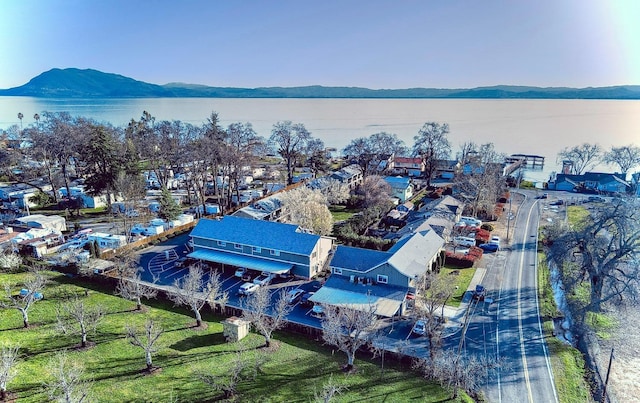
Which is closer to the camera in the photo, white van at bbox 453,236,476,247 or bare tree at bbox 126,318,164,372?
bare tree at bbox 126,318,164,372

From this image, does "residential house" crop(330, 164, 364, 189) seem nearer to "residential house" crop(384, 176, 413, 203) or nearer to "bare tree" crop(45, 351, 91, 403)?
"residential house" crop(384, 176, 413, 203)

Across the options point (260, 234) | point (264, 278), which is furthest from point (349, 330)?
point (260, 234)

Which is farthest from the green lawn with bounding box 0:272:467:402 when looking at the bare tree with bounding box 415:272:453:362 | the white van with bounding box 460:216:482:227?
the white van with bounding box 460:216:482:227

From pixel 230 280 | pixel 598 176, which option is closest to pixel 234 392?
pixel 230 280

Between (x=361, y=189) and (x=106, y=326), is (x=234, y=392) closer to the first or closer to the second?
(x=106, y=326)

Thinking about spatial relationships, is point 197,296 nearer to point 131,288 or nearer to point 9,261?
point 131,288

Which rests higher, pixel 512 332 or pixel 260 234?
pixel 260 234
